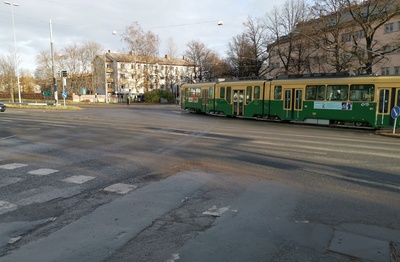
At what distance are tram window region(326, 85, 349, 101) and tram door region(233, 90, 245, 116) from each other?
284 inches

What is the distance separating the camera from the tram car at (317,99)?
17344 mm

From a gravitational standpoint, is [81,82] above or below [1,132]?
above

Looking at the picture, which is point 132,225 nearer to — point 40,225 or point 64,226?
point 64,226

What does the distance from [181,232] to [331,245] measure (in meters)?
1.96

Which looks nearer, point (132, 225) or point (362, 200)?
→ point (132, 225)

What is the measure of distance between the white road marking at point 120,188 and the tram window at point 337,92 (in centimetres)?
1649

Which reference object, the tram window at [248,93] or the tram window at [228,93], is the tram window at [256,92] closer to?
the tram window at [248,93]

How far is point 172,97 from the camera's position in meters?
70.5

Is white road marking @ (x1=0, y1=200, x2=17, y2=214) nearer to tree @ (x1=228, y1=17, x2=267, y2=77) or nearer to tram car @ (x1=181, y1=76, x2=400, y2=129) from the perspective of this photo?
tram car @ (x1=181, y1=76, x2=400, y2=129)

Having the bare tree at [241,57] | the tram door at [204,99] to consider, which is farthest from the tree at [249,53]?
the tram door at [204,99]

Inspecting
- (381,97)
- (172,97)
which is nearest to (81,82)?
(172,97)

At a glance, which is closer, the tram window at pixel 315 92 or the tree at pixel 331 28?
the tram window at pixel 315 92

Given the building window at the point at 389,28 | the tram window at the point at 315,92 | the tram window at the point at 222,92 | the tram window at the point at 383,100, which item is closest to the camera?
the tram window at the point at 383,100

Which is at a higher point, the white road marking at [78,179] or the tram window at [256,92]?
the tram window at [256,92]
